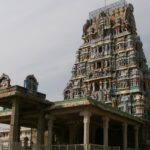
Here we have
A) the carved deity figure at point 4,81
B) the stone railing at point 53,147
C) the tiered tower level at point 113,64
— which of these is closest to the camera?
the stone railing at point 53,147

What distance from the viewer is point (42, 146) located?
34.0 metres

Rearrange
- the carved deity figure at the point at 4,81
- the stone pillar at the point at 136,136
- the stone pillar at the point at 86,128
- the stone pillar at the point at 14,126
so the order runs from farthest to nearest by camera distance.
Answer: the stone pillar at the point at 136,136 → the carved deity figure at the point at 4,81 → the stone pillar at the point at 86,128 → the stone pillar at the point at 14,126

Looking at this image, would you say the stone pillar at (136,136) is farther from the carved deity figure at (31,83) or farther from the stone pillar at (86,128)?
the carved deity figure at (31,83)

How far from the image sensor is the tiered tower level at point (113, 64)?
50.0 metres

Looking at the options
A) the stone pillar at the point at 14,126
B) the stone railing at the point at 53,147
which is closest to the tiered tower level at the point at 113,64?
the stone railing at the point at 53,147

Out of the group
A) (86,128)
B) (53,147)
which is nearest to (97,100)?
(53,147)

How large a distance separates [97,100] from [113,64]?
7.81m

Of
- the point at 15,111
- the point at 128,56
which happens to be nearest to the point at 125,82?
the point at 128,56

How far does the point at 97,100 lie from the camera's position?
4859cm

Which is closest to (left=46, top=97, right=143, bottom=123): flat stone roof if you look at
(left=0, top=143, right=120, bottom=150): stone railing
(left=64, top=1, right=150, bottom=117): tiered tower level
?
(left=0, top=143, right=120, bottom=150): stone railing

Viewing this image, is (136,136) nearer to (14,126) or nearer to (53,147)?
(53,147)

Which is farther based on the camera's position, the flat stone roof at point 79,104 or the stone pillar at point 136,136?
the stone pillar at point 136,136

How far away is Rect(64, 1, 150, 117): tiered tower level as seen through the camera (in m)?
50.0

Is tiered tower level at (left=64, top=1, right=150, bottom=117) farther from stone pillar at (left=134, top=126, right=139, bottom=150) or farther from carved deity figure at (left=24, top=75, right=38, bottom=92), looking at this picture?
carved deity figure at (left=24, top=75, right=38, bottom=92)
